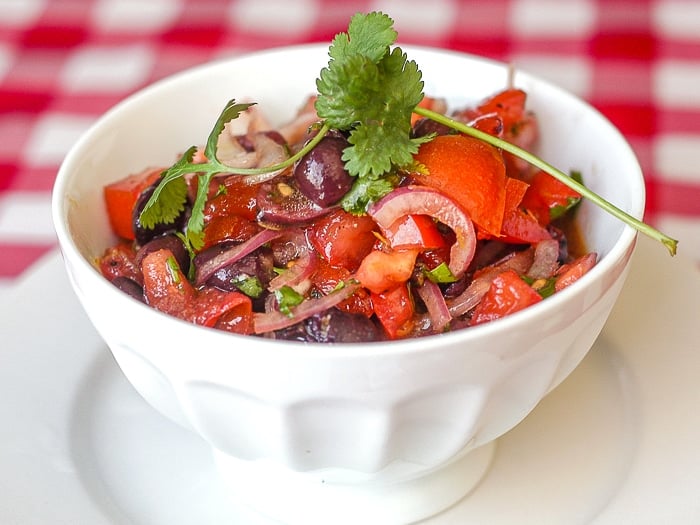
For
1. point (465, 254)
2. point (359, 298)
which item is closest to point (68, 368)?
A: point (359, 298)

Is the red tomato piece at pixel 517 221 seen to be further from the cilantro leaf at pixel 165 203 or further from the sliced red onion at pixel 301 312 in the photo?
the cilantro leaf at pixel 165 203

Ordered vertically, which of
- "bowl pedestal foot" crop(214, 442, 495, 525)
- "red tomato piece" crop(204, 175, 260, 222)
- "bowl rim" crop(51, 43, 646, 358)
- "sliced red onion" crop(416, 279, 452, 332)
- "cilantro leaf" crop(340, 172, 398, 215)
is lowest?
"bowl pedestal foot" crop(214, 442, 495, 525)

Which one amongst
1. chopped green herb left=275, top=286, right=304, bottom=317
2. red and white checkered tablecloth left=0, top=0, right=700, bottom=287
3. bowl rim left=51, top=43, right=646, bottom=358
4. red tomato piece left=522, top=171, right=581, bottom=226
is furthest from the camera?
red and white checkered tablecloth left=0, top=0, right=700, bottom=287

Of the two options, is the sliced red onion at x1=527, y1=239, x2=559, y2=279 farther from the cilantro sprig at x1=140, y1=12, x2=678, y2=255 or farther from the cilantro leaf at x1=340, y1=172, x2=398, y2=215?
the cilantro leaf at x1=340, y1=172, x2=398, y2=215

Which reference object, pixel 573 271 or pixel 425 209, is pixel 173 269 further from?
pixel 573 271

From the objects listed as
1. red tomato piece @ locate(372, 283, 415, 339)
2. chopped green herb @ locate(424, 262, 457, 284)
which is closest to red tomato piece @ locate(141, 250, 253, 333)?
red tomato piece @ locate(372, 283, 415, 339)

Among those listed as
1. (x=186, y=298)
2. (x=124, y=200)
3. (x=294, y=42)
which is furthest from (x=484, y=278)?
(x=294, y=42)
